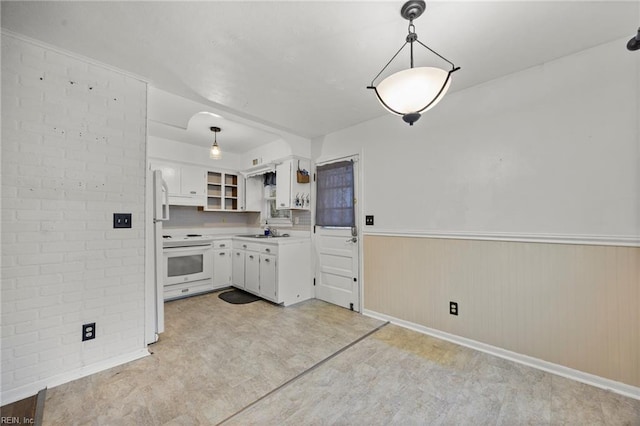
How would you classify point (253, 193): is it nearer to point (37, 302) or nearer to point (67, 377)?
point (37, 302)

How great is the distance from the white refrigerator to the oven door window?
4.35 ft

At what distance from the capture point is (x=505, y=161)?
7.40 ft

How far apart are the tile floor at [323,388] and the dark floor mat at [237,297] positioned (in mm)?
1049

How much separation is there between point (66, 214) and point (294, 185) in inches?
98.2

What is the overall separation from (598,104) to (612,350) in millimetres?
1753

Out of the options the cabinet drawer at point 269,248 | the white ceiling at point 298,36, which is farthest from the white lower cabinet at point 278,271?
the white ceiling at point 298,36

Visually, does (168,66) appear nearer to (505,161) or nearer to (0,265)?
(0,265)

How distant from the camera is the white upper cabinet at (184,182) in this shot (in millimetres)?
4113

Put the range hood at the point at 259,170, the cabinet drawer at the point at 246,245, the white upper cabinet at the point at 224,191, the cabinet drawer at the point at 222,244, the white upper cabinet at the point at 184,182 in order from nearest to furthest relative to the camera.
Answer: the cabinet drawer at the point at 246,245 → the white upper cabinet at the point at 184,182 → the cabinet drawer at the point at 222,244 → the range hood at the point at 259,170 → the white upper cabinet at the point at 224,191

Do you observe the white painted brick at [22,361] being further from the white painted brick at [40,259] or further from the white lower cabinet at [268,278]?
the white lower cabinet at [268,278]

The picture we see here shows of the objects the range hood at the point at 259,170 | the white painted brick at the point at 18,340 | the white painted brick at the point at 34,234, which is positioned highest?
the range hood at the point at 259,170

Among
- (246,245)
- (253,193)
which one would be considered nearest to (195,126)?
(253,193)

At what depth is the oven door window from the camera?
372 centimetres

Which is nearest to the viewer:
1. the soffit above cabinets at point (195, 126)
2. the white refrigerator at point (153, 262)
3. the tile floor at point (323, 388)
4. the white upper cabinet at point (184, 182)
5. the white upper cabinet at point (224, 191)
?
the tile floor at point (323, 388)
